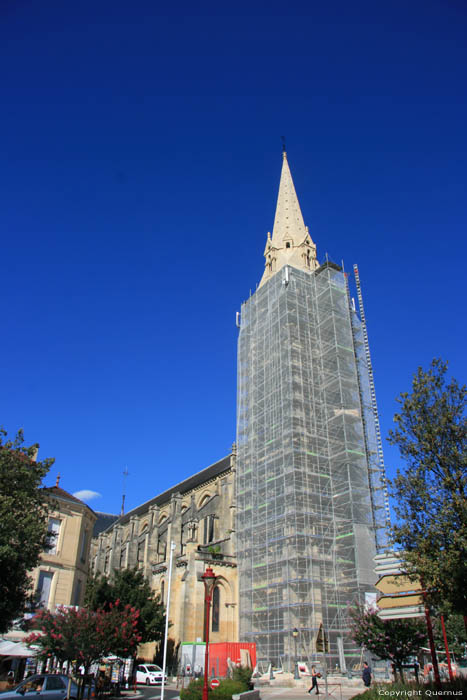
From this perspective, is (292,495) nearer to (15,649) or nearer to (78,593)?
(78,593)

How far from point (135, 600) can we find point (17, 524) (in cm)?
1947

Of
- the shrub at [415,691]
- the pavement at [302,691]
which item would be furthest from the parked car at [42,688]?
the shrub at [415,691]

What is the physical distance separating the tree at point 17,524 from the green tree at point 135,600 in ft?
52.1

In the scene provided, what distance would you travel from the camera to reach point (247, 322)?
139 feet

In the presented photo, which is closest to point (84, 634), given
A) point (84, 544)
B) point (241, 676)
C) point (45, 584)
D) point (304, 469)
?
point (241, 676)

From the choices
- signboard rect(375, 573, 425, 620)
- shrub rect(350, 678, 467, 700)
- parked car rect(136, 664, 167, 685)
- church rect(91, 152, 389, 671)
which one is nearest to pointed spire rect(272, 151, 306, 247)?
church rect(91, 152, 389, 671)

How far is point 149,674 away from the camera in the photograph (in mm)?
29500

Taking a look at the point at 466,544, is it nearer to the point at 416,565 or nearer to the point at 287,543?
the point at 416,565

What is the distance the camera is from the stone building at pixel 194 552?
3219 cm

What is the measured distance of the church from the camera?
28141 mm

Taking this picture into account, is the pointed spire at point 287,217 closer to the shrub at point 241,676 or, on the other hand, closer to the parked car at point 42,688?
the shrub at point 241,676

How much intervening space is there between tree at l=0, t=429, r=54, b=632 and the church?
1516cm

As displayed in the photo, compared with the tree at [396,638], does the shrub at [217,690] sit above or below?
below

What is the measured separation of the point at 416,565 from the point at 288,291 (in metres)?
27.1
